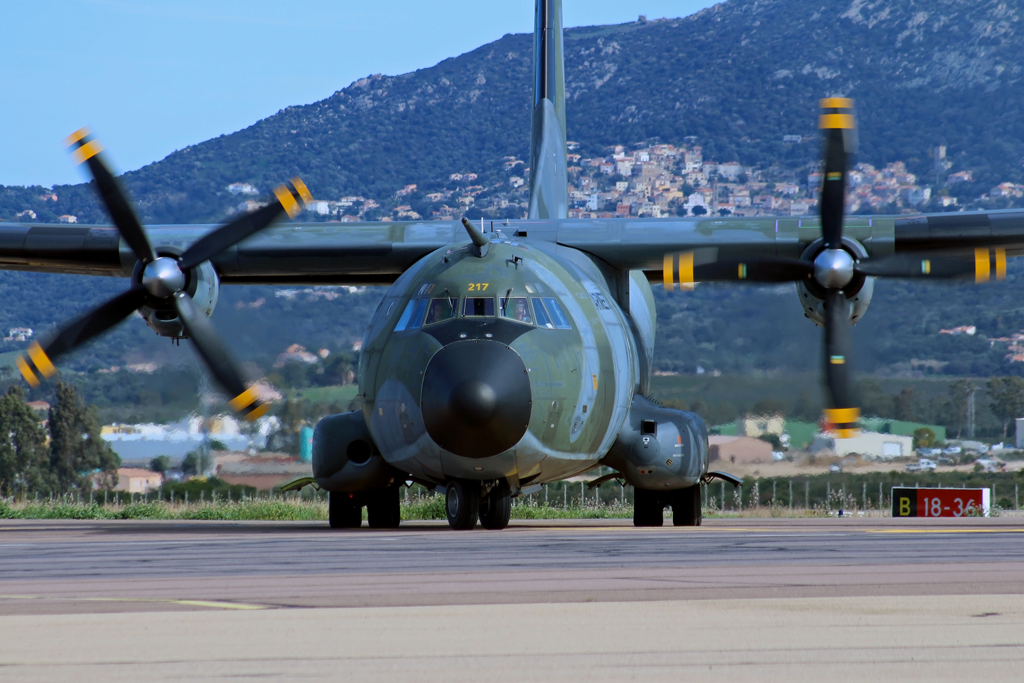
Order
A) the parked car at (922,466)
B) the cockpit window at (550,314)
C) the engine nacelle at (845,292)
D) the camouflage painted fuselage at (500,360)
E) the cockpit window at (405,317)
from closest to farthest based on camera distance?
the camouflage painted fuselage at (500,360)
the cockpit window at (550,314)
the cockpit window at (405,317)
the engine nacelle at (845,292)
the parked car at (922,466)

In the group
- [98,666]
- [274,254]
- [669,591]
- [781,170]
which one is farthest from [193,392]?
[781,170]

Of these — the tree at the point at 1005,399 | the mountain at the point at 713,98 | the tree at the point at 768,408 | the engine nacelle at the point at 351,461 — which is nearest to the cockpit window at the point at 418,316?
the engine nacelle at the point at 351,461

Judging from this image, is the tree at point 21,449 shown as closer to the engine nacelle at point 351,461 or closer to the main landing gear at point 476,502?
the engine nacelle at point 351,461

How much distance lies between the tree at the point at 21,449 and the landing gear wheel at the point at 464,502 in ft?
91.2

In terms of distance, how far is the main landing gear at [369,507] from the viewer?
17453 mm

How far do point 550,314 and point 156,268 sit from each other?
18.9ft

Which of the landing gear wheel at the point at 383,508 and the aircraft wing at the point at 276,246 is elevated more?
the aircraft wing at the point at 276,246

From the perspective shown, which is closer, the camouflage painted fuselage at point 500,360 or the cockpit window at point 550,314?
the camouflage painted fuselage at point 500,360

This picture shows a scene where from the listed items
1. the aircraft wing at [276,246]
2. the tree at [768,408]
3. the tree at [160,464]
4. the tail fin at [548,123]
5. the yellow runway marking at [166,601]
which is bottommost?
the tree at [160,464]

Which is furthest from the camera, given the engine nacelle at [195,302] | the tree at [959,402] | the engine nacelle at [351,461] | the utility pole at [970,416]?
the utility pole at [970,416]

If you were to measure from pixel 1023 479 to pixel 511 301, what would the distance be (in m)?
27.9

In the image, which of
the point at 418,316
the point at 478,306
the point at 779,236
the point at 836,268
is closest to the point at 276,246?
the point at 418,316

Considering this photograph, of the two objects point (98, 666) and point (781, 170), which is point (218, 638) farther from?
point (781, 170)

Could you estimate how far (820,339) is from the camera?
54.1ft
